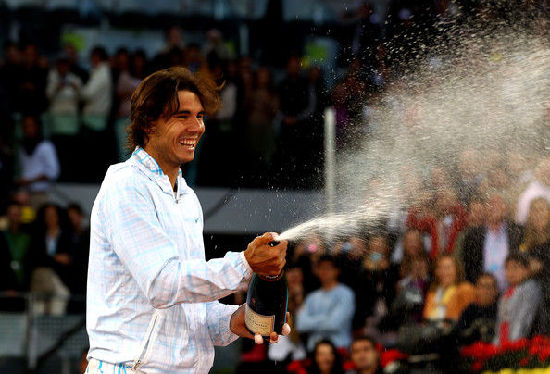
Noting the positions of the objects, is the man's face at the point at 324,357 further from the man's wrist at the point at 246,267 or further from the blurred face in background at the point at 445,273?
the man's wrist at the point at 246,267

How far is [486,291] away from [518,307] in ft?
1.14

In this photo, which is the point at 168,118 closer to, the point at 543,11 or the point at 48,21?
the point at 543,11

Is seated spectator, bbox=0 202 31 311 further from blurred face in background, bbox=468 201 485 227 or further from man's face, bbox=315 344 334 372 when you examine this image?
blurred face in background, bbox=468 201 485 227

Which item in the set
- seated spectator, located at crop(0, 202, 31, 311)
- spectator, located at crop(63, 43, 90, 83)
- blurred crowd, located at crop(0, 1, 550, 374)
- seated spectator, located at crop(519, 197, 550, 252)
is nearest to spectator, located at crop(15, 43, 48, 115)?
blurred crowd, located at crop(0, 1, 550, 374)

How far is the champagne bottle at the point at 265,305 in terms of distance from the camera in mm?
4188

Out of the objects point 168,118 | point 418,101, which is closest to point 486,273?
point 418,101

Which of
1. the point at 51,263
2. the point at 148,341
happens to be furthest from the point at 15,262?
the point at 148,341

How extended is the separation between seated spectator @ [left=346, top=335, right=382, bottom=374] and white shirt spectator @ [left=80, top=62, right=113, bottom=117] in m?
5.62

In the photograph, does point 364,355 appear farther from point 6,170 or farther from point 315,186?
point 6,170

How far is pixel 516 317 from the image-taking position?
786cm

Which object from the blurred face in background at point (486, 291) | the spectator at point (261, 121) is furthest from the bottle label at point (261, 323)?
the spectator at point (261, 121)

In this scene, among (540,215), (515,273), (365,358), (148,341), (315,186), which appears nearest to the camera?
(148,341)

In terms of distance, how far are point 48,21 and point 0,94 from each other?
2.21 m

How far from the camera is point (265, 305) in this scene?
421 cm
